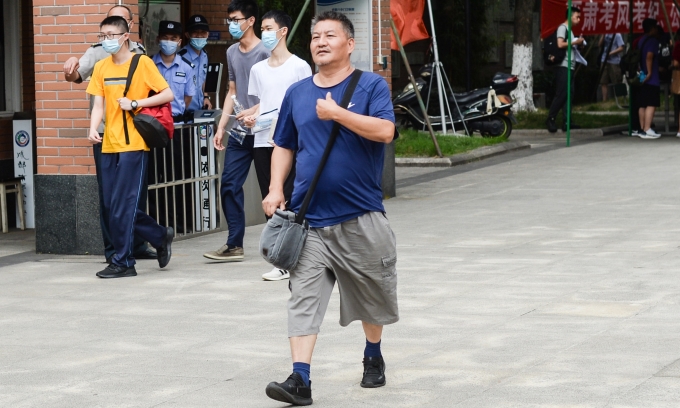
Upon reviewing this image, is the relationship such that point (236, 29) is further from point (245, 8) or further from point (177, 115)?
point (177, 115)

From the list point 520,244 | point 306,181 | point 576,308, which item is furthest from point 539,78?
point 306,181

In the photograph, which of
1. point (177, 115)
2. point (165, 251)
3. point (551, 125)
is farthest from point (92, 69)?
point (551, 125)

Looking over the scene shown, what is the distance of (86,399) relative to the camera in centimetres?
565

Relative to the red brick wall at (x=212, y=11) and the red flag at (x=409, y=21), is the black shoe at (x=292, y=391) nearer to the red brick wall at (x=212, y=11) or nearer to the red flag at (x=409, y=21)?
the red brick wall at (x=212, y=11)

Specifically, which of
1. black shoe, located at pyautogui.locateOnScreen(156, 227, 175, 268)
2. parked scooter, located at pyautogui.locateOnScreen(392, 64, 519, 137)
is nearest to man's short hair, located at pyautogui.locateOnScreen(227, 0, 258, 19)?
black shoe, located at pyautogui.locateOnScreen(156, 227, 175, 268)

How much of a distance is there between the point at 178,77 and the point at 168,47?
32 cm

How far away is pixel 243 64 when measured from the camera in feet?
30.8

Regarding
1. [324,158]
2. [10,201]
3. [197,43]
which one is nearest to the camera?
[324,158]

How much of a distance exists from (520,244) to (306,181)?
4729 mm

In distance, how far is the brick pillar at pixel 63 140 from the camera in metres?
10.0

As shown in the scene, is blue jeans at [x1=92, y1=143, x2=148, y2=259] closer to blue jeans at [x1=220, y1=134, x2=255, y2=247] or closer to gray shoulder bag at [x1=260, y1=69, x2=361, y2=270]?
blue jeans at [x1=220, y1=134, x2=255, y2=247]

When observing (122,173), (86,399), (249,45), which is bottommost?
(86,399)

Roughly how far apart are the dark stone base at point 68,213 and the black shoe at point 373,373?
4.76 metres

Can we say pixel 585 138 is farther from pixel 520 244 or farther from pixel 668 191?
pixel 520 244
